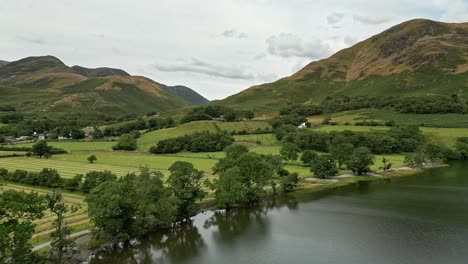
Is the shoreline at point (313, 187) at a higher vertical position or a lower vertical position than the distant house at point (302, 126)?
lower

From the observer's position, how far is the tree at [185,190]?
61594 millimetres

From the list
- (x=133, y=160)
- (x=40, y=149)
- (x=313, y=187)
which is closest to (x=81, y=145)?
(x=40, y=149)

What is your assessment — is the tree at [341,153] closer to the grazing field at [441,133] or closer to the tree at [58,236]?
the grazing field at [441,133]

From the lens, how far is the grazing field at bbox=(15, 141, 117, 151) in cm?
14175

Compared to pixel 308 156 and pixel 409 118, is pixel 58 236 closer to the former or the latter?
pixel 308 156

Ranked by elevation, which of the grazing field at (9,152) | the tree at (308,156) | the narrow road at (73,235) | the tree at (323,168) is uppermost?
the grazing field at (9,152)

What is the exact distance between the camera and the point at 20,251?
37250 mm

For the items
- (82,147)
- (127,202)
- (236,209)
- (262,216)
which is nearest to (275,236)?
(262,216)

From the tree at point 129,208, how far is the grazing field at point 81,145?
3593 inches

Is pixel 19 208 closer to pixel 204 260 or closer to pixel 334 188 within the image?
pixel 204 260

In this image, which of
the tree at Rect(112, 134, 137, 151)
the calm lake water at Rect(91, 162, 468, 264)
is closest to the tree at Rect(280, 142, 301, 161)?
the calm lake water at Rect(91, 162, 468, 264)

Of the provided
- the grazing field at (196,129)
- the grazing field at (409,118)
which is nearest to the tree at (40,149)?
the grazing field at (196,129)

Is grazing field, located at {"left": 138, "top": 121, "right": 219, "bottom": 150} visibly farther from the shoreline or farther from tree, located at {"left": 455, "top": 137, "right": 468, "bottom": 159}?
tree, located at {"left": 455, "top": 137, "right": 468, "bottom": 159}

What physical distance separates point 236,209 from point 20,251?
1617 inches
